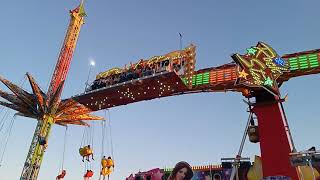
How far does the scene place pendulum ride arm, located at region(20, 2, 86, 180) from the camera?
40.5 m

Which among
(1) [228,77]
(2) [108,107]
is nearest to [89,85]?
(2) [108,107]

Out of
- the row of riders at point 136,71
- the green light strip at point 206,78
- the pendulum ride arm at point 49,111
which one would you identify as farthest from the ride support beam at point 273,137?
the pendulum ride arm at point 49,111

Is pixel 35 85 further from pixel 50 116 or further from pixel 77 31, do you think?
pixel 77 31

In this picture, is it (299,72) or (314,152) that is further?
(299,72)

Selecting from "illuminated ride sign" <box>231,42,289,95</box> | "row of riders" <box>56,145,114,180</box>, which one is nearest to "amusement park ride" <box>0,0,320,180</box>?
"illuminated ride sign" <box>231,42,289,95</box>

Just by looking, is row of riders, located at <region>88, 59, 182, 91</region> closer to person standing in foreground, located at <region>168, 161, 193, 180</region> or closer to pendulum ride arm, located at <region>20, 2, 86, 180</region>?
pendulum ride arm, located at <region>20, 2, 86, 180</region>

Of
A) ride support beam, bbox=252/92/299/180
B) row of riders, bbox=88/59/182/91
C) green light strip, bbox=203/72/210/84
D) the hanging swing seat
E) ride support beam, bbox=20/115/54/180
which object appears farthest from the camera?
ride support beam, bbox=20/115/54/180

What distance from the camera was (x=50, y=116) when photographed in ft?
139

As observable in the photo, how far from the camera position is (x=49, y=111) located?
1657 inches

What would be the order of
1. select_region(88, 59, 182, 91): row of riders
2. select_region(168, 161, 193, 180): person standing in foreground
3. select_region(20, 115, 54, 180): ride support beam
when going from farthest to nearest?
select_region(20, 115, 54, 180): ride support beam < select_region(168, 161, 193, 180): person standing in foreground < select_region(88, 59, 182, 91): row of riders

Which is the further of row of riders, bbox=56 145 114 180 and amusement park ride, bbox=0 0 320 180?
row of riders, bbox=56 145 114 180

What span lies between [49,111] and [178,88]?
18.2 meters

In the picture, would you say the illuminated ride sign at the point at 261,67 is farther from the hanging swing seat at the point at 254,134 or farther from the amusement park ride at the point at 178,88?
the hanging swing seat at the point at 254,134

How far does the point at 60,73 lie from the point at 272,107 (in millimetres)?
28485
